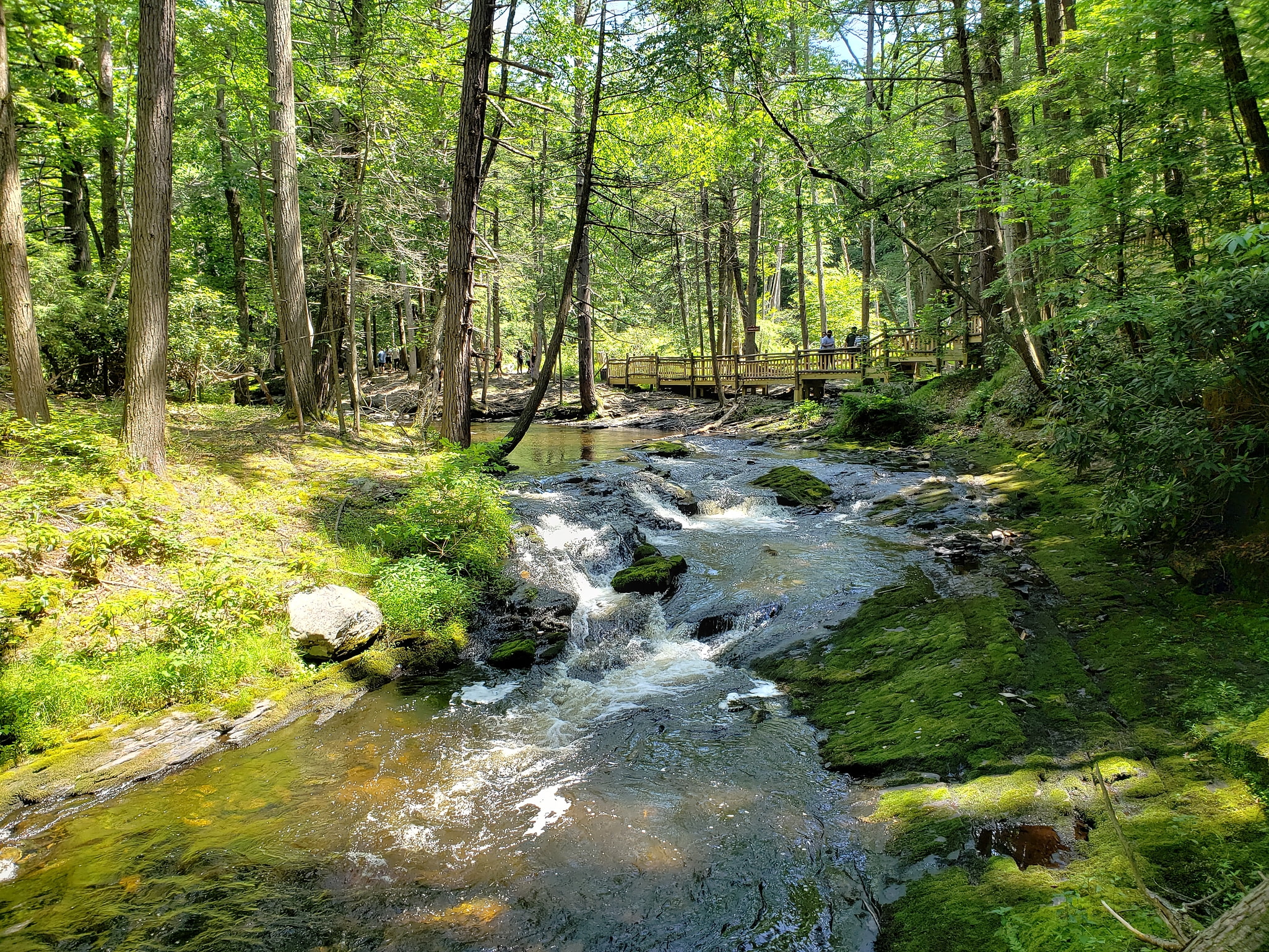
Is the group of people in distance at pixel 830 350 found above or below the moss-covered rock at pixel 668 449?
A: above

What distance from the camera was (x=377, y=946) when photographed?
3.41m

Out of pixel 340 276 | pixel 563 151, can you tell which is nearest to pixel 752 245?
pixel 563 151

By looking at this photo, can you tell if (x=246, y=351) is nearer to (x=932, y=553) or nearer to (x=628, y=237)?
(x=628, y=237)

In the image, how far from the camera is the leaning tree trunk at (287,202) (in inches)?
420

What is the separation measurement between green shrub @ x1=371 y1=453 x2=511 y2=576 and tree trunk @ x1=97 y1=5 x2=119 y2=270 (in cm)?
940

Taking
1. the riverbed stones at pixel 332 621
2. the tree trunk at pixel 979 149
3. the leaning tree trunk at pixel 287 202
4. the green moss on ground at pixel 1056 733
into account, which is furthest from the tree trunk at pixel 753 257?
the riverbed stones at pixel 332 621

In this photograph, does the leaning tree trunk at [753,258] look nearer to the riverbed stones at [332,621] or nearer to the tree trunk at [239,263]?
the tree trunk at [239,263]

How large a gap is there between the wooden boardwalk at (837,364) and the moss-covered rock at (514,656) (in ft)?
52.9

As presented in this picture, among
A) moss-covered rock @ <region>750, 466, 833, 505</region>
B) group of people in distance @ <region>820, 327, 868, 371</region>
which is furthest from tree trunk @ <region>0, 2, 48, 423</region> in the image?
group of people in distance @ <region>820, 327, 868, 371</region>

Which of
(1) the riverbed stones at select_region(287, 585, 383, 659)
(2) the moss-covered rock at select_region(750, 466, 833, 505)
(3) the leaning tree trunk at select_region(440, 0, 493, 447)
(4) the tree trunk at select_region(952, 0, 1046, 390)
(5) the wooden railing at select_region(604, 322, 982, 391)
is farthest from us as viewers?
(5) the wooden railing at select_region(604, 322, 982, 391)

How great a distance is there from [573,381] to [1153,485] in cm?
3309

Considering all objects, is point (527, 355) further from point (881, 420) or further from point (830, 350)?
point (881, 420)

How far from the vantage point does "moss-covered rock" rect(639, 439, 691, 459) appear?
17.0m

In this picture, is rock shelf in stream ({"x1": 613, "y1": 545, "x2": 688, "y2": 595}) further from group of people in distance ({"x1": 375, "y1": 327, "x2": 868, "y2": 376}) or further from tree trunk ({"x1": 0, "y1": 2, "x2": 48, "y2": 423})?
group of people in distance ({"x1": 375, "y1": 327, "x2": 868, "y2": 376})
